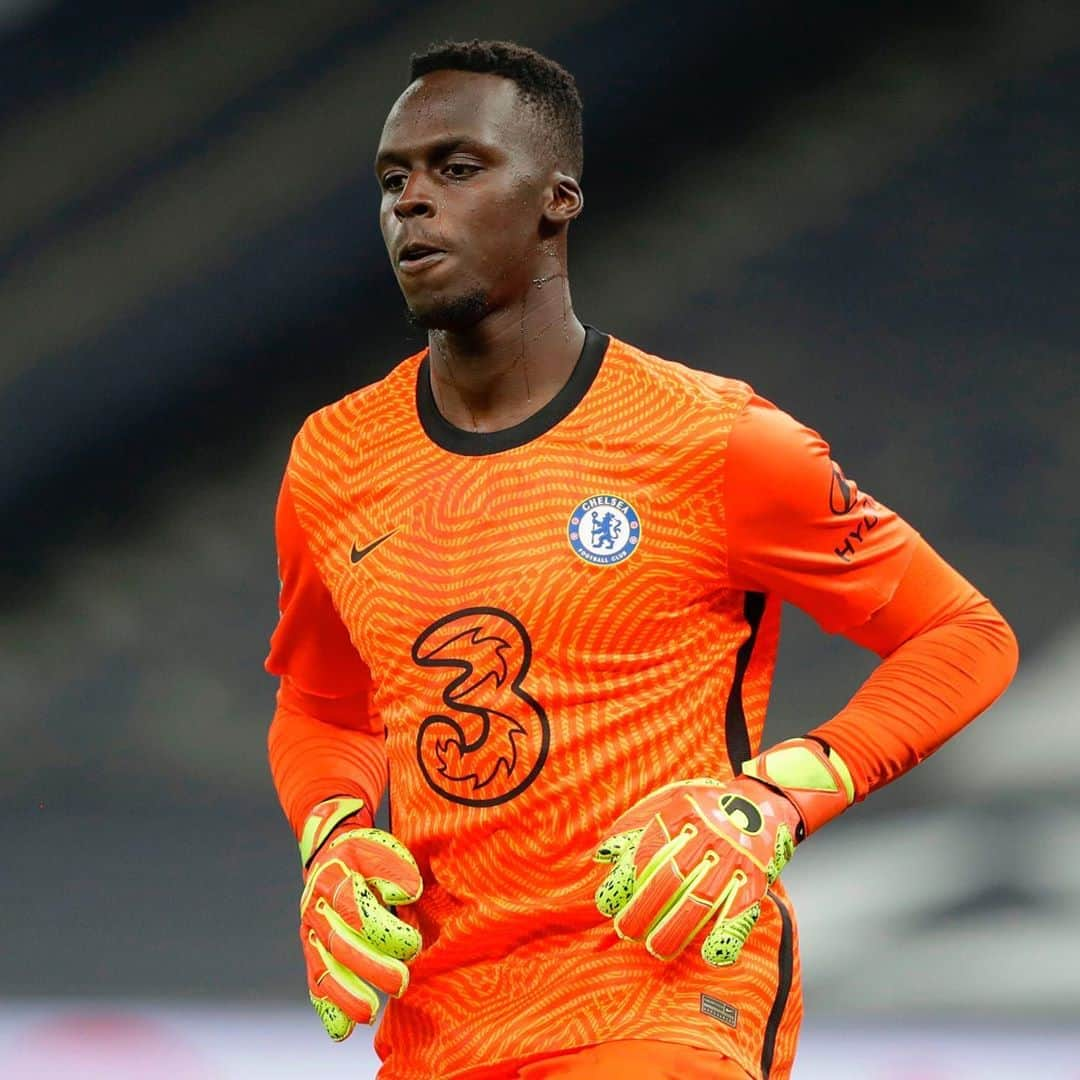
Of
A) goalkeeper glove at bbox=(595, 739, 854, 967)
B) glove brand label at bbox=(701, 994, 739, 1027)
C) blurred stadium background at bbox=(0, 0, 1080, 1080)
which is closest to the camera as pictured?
goalkeeper glove at bbox=(595, 739, 854, 967)

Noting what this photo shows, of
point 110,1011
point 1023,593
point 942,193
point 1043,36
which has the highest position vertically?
point 1043,36

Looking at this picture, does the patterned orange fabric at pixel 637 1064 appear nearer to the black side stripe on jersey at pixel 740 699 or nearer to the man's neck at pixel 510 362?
the black side stripe on jersey at pixel 740 699

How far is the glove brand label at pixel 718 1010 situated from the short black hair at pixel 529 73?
0.98 m

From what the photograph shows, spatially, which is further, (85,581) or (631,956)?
(85,581)

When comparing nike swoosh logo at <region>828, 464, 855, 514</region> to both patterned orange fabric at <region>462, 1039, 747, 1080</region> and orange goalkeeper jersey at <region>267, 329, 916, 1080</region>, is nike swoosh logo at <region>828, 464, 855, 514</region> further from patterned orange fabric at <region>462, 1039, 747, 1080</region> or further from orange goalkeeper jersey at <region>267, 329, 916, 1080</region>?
patterned orange fabric at <region>462, 1039, 747, 1080</region>

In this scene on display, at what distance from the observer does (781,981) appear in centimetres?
256

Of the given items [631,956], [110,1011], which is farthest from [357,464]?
[110,1011]

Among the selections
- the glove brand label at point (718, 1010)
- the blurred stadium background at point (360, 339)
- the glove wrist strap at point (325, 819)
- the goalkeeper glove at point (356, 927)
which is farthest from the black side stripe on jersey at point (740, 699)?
the blurred stadium background at point (360, 339)

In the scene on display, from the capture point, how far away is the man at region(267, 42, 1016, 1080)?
8.15ft

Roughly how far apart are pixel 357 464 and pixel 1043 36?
276 centimetres

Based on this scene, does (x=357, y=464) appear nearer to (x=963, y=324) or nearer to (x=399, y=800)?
(x=399, y=800)

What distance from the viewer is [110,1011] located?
4559 millimetres

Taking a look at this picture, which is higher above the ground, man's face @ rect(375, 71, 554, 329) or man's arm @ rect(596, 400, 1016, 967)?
man's face @ rect(375, 71, 554, 329)

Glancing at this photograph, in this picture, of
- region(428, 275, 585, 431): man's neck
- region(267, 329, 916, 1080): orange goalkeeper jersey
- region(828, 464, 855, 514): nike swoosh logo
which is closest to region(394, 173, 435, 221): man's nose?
region(428, 275, 585, 431): man's neck
